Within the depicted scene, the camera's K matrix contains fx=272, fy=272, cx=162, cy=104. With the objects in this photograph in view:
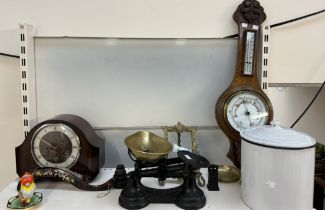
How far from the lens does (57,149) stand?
0.82m

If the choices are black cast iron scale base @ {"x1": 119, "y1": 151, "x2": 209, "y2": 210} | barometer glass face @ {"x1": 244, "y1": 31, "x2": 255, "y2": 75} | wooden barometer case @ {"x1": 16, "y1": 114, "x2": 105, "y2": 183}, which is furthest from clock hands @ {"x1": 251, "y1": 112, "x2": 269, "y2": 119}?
wooden barometer case @ {"x1": 16, "y1": 114, "x2": 105, "y2": 183}

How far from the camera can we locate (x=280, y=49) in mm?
991

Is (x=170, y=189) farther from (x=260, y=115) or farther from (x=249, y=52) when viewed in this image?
(x=249, y=52)

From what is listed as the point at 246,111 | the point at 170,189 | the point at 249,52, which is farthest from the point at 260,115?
the point at 170,189

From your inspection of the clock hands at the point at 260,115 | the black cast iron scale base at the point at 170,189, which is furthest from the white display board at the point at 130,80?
the black cast iron scale base at the point at 170,189

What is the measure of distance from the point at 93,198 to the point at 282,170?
50 cm

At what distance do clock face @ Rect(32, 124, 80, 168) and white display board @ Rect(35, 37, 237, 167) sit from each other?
0.58 feet

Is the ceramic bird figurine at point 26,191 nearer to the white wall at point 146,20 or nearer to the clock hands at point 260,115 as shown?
the white wall at point 146,20

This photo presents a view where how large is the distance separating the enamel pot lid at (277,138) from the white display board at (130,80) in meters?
0.30

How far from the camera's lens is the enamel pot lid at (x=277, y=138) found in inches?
25.1

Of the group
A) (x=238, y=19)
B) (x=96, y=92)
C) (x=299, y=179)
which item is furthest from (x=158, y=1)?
(x=299, y=179)

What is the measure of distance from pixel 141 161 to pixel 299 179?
397mm

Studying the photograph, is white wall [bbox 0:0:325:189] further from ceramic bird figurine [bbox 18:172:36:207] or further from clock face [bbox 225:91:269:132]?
ceramic bird figurine [bbox 18:172:36:207]

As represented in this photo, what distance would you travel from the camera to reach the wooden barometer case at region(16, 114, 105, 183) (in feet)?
2.67
